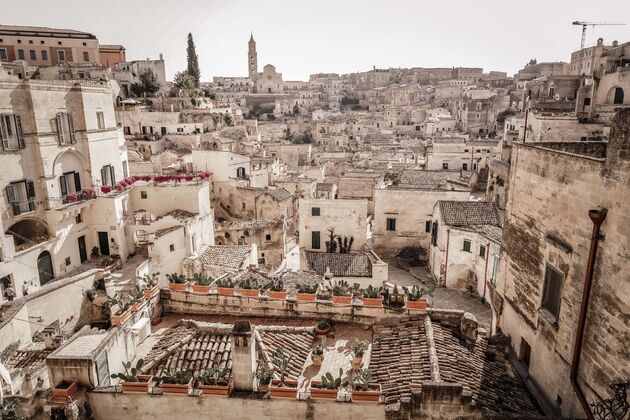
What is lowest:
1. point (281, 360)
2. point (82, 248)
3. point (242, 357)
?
point (82, 248)

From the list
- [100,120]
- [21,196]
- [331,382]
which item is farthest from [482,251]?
[21,196]

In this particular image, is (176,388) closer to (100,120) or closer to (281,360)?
(281,360)

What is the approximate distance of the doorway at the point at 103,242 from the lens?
26781 millimetres

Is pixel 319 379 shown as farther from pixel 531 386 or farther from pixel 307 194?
pixel 307 194

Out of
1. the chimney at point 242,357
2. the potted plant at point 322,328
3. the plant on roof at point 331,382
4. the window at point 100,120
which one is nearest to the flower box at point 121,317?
the chimney at point 242,357

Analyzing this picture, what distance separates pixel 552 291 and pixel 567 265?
116 cm

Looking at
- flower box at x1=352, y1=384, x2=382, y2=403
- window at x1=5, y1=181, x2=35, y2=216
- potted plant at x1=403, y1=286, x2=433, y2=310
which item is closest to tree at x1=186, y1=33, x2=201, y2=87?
window at x1=5, y1=181, x2=35, y2=216

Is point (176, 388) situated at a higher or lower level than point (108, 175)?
lower

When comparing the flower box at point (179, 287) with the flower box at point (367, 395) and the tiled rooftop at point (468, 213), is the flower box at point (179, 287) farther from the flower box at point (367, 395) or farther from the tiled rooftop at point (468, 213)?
the tiled rooftop at point (468, 213)

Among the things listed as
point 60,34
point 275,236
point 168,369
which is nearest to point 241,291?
point 168,369

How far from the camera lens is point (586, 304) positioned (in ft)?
28.6

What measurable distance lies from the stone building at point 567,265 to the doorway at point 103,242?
23.3m

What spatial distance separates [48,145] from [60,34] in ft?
171

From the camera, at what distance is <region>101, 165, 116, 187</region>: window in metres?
28.2
